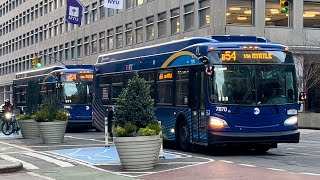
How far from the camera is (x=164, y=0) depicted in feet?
165

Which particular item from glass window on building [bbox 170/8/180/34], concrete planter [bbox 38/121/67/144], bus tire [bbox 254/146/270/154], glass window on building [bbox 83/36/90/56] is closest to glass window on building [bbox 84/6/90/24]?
glass window on building [bbox 83/36/90/56]

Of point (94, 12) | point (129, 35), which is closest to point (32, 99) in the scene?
point (129, 35)

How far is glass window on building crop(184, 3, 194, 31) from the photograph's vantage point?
4591cm

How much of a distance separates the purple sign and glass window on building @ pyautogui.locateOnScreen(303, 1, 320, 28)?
1673cm

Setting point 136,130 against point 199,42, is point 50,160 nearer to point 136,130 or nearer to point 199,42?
point 136,130

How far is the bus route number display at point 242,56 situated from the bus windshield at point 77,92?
51.0 feet

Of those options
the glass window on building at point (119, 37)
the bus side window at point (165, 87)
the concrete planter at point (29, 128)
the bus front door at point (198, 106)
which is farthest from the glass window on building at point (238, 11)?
the bus front door at point (198, 106)

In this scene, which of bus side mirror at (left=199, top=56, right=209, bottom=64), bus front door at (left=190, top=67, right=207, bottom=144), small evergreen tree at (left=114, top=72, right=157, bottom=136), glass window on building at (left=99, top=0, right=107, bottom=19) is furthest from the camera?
glass window on building at (left=99, top=0, right=107, bottom=19)

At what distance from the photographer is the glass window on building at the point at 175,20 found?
48.1 meters

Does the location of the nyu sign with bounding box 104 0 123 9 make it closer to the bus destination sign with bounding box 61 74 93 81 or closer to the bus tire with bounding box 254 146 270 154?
the bus destination sign with bounding box 61 74 93 81

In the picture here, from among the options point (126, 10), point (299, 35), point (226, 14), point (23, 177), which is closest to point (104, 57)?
point (23, 177)

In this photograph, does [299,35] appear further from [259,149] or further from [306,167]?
[306,167]

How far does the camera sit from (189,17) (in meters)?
46.5

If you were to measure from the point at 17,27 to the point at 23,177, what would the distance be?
84.1 metres
